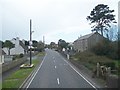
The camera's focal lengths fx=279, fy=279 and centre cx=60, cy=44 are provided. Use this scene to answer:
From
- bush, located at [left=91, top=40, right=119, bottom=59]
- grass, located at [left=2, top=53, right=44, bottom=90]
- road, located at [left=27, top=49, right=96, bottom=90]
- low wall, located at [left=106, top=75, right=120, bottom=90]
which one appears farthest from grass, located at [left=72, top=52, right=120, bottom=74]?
low wall, located at [left=106, top=75, right=120, bottom=90]

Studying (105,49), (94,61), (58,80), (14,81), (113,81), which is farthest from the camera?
(105,49)

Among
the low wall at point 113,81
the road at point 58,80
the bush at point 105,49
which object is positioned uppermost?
the bush at point 105,49

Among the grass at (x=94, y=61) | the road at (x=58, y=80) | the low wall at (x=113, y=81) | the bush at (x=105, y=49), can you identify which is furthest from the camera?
the bush at (x=105, y=49)

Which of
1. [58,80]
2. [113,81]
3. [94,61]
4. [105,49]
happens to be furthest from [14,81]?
[105,49]

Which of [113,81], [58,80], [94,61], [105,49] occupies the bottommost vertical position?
[58,80]

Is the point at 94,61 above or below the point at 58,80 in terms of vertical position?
above

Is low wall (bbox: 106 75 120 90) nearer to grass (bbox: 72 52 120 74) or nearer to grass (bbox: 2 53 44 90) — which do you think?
grass (bbox: 2 53 44 90)

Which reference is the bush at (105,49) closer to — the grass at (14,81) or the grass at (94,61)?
the grass at (94,61)

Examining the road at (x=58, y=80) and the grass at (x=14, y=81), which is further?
the road at (x=58, y=80)

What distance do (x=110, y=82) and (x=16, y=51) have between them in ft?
310

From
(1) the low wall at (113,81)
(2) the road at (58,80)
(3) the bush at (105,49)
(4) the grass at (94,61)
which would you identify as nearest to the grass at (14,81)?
(2) the road at (58,80)

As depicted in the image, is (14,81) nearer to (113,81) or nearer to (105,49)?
(113,81)

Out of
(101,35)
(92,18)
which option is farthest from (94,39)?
(92,18)

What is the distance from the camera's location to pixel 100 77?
27391 millimetres
